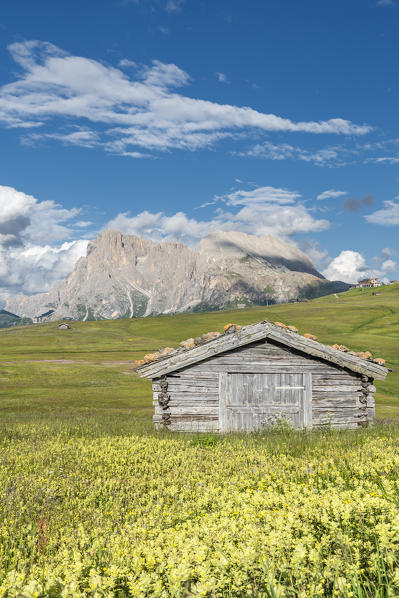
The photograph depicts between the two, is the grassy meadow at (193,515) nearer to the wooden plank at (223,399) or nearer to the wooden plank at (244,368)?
the wooden plank at (223,399)

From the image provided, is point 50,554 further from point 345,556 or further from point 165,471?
point 165,471

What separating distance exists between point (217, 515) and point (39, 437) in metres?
10.2

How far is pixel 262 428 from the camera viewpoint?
56.6 ft

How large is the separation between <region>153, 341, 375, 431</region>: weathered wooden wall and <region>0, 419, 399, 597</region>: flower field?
17.0 feet

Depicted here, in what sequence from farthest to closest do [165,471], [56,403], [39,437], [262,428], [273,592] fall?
[56,403] → [262,428] → [39,437] → [165,471] → [273,592]

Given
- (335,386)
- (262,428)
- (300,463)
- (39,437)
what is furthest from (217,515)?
(335,386)

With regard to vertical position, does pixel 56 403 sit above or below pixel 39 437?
below

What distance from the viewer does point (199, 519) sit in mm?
5773

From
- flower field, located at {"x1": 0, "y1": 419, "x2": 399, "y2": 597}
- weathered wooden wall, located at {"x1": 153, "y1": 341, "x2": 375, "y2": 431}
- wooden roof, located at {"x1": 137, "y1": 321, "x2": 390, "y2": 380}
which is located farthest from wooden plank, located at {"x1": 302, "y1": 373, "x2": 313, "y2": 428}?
flower field, located at {"x1": 0, "y1": 419, "x2": 399, "y2": 597}

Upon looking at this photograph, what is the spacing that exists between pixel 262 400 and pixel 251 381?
88cm

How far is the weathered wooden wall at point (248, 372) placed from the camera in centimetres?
1786

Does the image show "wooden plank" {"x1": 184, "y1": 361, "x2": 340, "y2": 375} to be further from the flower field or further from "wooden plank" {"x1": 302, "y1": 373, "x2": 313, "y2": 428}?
the flower field

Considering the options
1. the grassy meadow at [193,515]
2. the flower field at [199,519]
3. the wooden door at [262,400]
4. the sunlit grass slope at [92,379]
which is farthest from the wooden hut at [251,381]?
the sunlit grass slope at [92,379]

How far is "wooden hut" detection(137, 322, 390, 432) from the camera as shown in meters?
17.7
